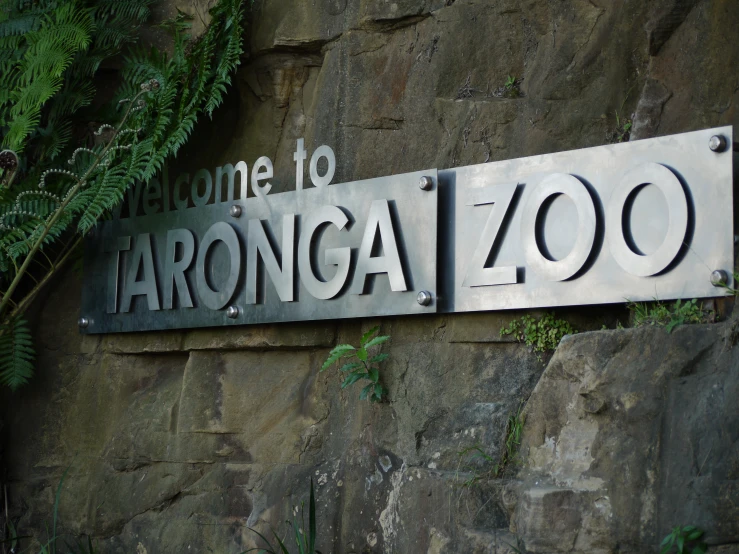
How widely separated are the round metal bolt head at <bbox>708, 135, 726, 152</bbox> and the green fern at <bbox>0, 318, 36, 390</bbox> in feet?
11.8

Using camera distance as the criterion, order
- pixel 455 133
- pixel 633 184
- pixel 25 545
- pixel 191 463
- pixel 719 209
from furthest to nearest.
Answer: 1. pixel 25 545
2. pixel 191 463
3. pixel 455 133
4. pixel 633 184
5. pixel 719 209

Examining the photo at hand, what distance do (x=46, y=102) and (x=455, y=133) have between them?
249 centimetres

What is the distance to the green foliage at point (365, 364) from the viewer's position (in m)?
4.12

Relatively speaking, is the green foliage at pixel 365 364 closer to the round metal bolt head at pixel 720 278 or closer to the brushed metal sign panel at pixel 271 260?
the brushed metal sign panel at pixel 271 260

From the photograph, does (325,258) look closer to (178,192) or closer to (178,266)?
(178,266)

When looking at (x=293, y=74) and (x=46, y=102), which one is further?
(x=46, y=102)

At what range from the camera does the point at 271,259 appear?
4.59 meters

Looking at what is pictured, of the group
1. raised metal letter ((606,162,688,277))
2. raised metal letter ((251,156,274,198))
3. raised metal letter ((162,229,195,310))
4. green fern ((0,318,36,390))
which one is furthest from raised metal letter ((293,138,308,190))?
green fern ((0,318,36,390))

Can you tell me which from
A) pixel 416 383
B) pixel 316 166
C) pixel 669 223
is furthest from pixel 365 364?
pixel 669 223

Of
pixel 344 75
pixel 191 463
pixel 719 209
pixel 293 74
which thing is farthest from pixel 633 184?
pixel 191 463

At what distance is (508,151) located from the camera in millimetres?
4145

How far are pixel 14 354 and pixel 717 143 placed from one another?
3691mm

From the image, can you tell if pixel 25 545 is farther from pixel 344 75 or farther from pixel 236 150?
pixel 344 75

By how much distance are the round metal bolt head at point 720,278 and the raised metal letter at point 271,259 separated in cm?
194
